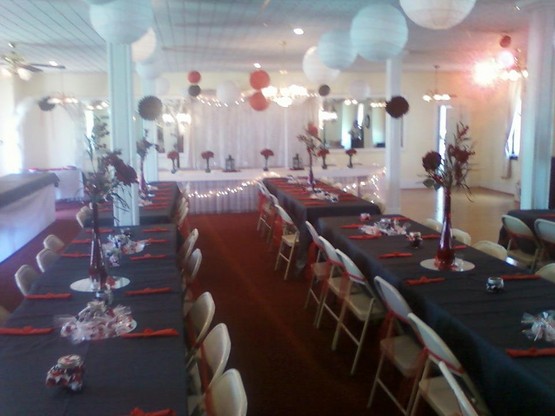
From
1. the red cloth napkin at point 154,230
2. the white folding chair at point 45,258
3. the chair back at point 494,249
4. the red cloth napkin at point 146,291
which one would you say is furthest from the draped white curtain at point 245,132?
the red cloth napkin at point 146,291

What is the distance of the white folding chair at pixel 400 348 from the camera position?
10.4 ft

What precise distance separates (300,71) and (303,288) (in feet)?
28.3

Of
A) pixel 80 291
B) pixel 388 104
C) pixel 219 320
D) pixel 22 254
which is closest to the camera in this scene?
pixel 80 291

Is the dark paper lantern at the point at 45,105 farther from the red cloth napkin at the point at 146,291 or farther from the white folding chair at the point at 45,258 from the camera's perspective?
the red cloth napkin at the point at 146,291

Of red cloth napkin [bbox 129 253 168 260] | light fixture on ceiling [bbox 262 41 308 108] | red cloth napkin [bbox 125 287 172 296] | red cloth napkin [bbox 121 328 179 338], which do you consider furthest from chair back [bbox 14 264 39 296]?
light fixture on ceiling [bbox 262 41 308 108]

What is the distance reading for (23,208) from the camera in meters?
8.66

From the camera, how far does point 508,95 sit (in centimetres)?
1361

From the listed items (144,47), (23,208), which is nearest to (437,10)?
(144,47)

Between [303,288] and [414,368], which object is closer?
[414,368]

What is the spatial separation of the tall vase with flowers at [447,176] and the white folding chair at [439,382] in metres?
1.02

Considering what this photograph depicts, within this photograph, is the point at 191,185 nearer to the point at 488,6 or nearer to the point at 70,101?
the point at 70,101

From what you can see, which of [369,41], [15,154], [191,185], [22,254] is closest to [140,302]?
[369,41]

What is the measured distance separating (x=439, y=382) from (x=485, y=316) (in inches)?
16.8

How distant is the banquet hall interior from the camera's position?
103 inches
